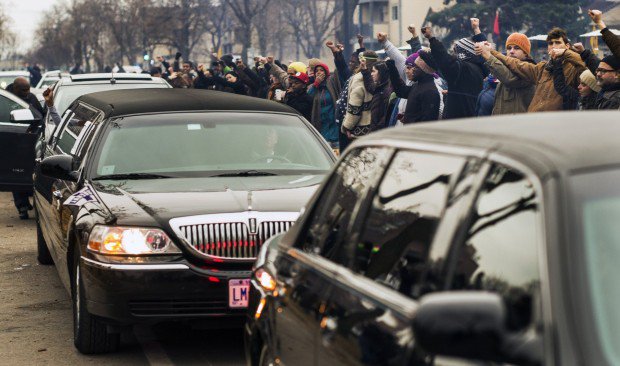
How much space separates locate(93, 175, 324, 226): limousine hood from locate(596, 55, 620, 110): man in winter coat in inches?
102

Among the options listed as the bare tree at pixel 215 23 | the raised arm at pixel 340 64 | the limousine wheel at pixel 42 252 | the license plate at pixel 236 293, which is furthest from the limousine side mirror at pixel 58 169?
the bare tree at pixel 215 23

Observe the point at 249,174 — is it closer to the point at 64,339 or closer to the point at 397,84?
the point at 64,339

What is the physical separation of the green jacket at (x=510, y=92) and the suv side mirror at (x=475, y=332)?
9.21 metres

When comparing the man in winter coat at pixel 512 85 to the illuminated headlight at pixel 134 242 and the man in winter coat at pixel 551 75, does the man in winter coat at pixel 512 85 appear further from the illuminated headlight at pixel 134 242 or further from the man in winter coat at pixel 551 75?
the illuminated headlight at pixel 134 242

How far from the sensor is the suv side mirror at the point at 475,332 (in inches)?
106

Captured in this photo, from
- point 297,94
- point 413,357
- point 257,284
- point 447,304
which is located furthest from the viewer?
point 297,94

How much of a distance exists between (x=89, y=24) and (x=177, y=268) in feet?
355

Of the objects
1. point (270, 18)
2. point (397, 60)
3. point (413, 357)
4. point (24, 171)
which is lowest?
point (270, 18)

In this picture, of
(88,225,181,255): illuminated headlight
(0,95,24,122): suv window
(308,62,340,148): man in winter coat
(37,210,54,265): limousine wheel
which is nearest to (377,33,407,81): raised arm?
(308,62,340,148): man in winter coat

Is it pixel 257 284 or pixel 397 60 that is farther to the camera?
pixel 397 60

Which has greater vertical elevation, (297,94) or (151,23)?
(297,94)

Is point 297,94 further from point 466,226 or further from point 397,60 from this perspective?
point 466,226

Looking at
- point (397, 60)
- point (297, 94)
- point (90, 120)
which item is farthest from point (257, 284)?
point (297, 94)

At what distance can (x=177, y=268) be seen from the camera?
280 inches
